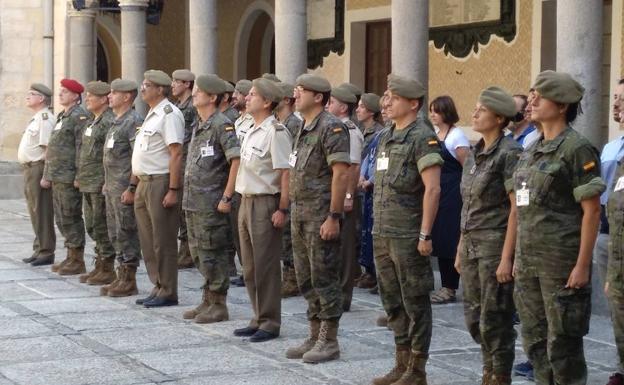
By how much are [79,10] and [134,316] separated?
10911mm

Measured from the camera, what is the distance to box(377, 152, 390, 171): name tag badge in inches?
279

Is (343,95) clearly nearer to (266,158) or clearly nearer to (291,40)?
(266,158)

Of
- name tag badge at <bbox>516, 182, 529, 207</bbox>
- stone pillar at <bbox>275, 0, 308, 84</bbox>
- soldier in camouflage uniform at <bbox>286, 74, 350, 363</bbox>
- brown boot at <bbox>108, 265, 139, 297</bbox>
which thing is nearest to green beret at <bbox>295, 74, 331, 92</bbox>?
soldier in camouflage uniform at <bbox>286, 74, 350, 363</bbox>

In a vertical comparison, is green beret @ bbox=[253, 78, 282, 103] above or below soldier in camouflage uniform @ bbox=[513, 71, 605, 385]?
above

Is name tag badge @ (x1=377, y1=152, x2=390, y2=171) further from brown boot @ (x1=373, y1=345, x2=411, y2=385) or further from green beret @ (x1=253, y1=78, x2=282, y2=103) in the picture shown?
green beret @ (x1=253, y1=78, x2=282, y2=103)

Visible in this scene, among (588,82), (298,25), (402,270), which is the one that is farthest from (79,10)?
(402,270)

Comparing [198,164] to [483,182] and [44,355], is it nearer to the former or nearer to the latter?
[44,355]

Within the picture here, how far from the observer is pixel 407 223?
22.9ft

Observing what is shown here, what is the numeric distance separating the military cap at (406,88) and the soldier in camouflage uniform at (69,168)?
5122 mm

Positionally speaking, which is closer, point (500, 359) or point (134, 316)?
point (500, 359)

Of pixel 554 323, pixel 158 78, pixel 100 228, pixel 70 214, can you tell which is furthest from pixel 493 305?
pixel 70 214

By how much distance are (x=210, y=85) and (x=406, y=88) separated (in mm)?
2377

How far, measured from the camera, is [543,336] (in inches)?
240

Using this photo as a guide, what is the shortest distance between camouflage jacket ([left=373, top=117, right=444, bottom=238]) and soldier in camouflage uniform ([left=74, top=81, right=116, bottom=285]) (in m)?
4.41
